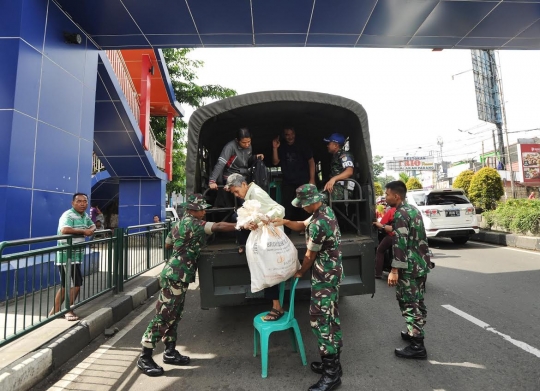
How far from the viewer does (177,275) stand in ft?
9.89

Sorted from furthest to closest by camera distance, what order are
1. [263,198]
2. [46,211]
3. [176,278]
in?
[46,211], [263,198], [176,278]

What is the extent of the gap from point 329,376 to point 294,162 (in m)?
3.09

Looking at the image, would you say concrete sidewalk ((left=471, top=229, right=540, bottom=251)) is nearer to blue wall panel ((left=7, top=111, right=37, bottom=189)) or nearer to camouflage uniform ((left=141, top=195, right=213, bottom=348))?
camouflage uniform ((left=141, top=195, right=213, bottom=348))

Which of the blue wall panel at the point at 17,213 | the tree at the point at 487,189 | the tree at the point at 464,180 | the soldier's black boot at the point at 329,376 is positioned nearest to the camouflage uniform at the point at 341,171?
the soldier's black boot at the point at 329,376

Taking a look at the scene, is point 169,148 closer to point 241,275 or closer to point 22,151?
point 22,151

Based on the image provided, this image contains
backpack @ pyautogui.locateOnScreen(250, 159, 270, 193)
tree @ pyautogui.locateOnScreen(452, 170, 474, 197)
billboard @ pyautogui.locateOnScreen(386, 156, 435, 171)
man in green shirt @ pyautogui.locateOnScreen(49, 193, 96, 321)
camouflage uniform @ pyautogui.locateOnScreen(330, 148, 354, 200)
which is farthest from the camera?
billboard @ pyautogui.locateOnScreen(386, 156, 435, 171)

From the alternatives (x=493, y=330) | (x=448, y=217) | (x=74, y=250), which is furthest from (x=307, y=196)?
(x=448, y=217)

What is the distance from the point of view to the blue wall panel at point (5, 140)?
463cm

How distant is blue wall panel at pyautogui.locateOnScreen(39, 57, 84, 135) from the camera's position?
5438 millimetres

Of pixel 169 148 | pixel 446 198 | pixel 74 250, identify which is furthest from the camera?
pixel 169 148

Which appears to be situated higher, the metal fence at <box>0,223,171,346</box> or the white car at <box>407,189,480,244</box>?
the white car at <box>407,189,480,244</box>

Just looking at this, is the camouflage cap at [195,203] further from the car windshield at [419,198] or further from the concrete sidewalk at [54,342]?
the car windshield at [419,198]

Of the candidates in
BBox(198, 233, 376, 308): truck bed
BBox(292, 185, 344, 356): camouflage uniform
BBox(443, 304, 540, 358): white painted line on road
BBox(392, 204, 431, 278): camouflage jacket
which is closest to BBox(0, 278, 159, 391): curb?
BBox(198, 233, 376, 308): truck bed

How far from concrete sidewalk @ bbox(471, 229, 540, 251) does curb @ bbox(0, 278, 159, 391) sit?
33.9 feet
